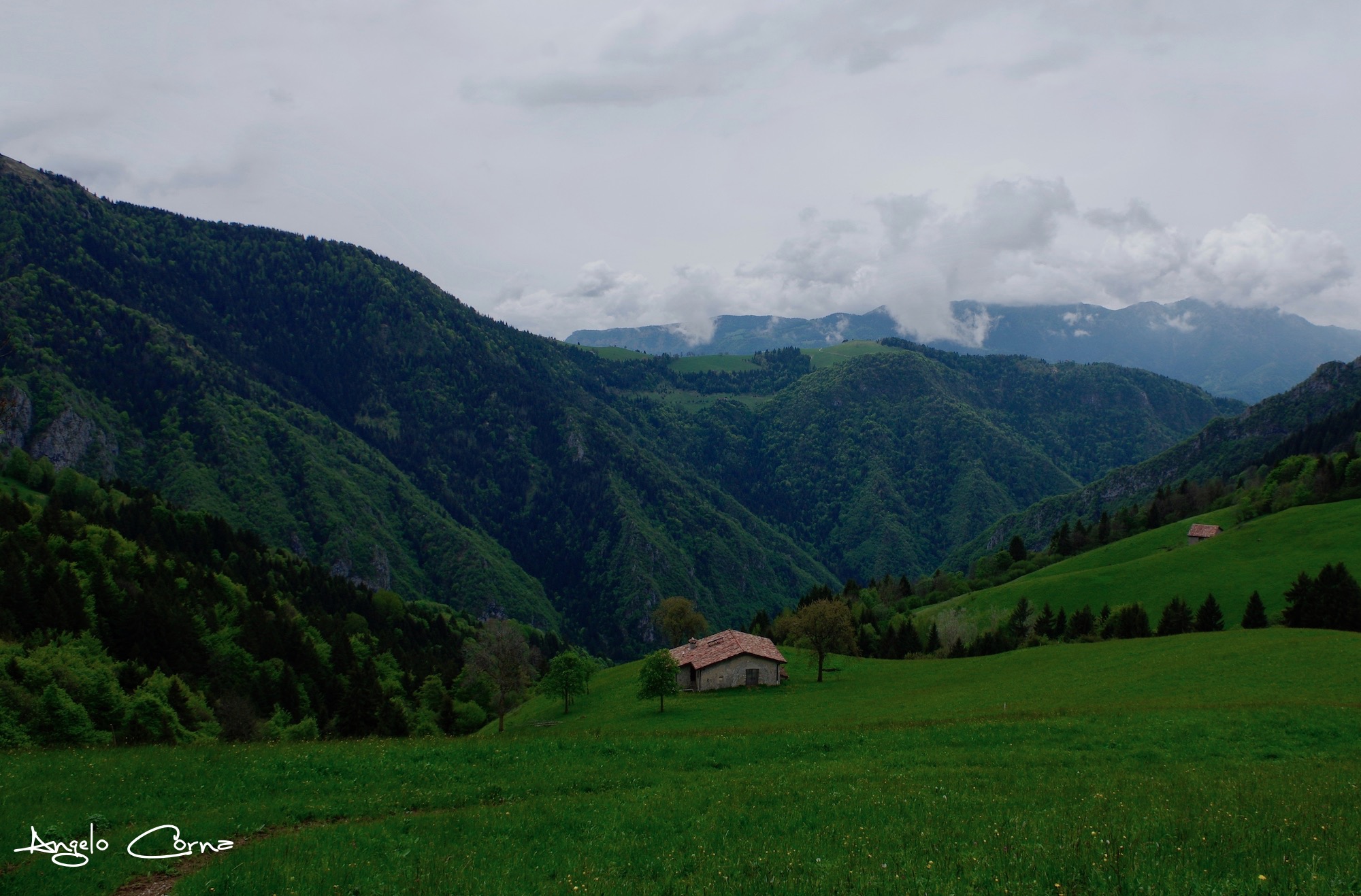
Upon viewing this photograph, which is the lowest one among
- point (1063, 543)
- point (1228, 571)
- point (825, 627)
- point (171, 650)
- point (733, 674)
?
point (733, 674)

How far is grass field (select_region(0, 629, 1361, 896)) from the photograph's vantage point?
12461 mm

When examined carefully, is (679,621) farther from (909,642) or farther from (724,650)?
(724,650)

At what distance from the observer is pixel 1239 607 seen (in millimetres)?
76750

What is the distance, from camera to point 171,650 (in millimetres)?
65188

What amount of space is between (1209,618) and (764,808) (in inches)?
2814

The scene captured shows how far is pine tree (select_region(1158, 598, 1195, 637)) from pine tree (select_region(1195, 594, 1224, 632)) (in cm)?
79

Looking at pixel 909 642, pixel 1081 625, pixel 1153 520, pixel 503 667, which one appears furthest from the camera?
pixel 1153 520

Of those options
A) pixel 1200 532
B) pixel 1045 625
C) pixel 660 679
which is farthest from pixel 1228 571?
pixel 660 679

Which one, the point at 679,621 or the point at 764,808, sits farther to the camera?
the point at 679,621

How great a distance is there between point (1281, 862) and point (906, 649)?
82.4m

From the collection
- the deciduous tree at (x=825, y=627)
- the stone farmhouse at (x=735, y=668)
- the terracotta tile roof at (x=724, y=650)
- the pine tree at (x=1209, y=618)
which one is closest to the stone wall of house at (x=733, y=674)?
the stone farmhouse at (x=735, y=668)

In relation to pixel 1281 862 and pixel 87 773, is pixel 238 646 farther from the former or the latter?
pixel 1281 862

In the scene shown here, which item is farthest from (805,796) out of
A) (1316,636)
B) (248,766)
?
(1316,636)
